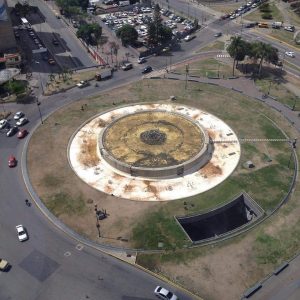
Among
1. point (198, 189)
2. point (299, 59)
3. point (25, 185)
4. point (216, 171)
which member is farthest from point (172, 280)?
point (299, 59)

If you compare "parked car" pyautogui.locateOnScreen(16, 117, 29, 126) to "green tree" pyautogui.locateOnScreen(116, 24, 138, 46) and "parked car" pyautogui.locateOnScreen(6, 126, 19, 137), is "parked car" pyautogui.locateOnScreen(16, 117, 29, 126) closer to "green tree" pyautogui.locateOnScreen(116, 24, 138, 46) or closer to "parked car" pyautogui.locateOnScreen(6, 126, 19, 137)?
"parked car" pyautogui.locateOnScreen(6, 126, 19, 137)

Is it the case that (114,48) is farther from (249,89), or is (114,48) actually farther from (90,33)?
(249,89)

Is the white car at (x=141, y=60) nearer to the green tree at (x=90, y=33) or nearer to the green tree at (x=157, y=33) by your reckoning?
the green tree at (x=157, y=33)

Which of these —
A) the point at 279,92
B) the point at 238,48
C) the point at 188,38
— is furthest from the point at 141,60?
the point at 279,92

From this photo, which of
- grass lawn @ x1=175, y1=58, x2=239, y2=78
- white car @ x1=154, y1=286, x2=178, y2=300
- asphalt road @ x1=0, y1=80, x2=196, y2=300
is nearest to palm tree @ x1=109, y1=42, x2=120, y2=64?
grass lawn @ x1=175, y1=58, x2=239, y2=78

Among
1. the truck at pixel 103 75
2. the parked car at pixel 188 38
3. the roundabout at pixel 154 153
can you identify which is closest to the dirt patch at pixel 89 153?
the roundabout at pixel 154 153

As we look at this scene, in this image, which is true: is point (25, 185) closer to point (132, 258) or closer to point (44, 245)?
point (44, 245)
